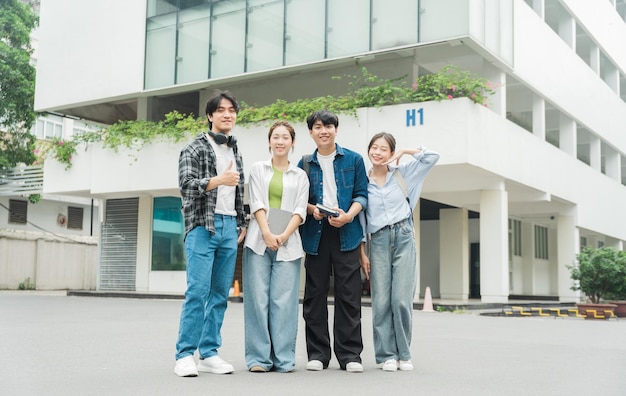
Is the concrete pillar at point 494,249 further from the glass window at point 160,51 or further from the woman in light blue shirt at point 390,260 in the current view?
the woman in light blue shirt at point 390,260

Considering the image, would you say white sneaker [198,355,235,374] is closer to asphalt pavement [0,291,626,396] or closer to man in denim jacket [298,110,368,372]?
asphalt pavement [0,291,626,396]

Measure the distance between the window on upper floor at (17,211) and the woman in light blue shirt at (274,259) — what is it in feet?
89.1

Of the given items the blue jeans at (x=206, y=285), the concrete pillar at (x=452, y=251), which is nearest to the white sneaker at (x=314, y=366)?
the blue jeans at (x=206, y=285)

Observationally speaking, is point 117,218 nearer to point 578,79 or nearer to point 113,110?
point 113,110

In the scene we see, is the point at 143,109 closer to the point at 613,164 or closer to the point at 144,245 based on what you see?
the point at 144,245

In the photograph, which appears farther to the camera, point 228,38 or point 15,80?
point 15,80

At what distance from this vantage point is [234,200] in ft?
18.9

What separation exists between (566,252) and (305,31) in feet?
36.1

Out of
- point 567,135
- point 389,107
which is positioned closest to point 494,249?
point 389,107

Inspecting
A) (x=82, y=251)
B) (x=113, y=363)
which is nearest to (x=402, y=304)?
(x=113, y=363)

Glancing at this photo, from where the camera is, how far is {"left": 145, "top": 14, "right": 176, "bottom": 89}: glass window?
67.0ft

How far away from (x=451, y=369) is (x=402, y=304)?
0.75m

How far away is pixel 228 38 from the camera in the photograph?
19.4 m

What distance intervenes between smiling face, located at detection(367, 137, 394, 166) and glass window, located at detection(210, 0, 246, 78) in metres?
13.4
